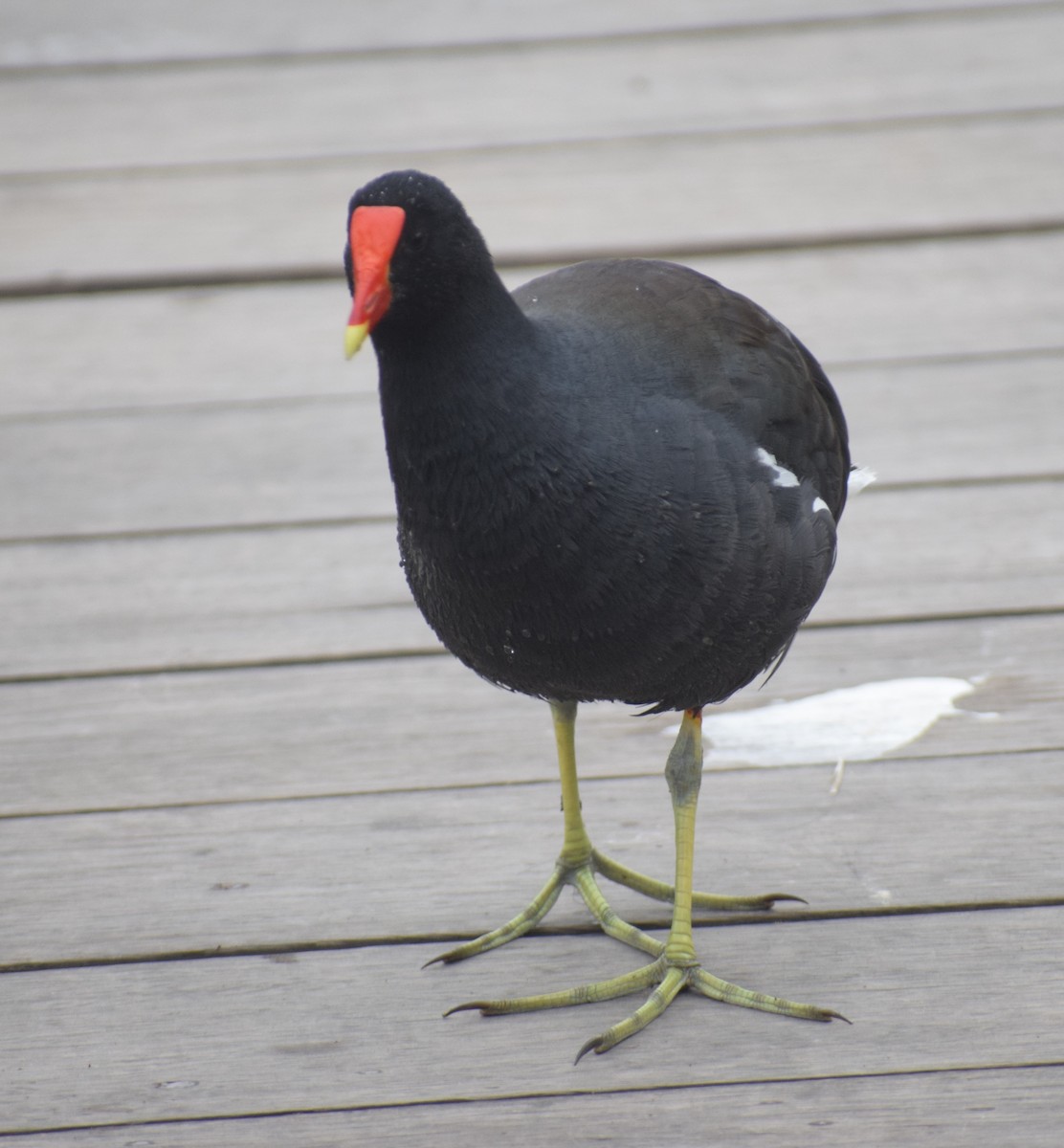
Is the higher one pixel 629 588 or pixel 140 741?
pixel 629 588

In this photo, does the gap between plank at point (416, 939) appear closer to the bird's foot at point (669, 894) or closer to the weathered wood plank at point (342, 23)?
→ the bird's foot at point (669, 894)

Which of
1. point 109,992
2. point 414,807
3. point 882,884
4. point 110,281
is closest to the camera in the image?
point 109,992

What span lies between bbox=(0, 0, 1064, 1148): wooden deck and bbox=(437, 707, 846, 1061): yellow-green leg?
0.03m

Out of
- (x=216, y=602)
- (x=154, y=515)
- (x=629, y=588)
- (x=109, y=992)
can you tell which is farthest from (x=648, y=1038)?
(x=154, y=515)

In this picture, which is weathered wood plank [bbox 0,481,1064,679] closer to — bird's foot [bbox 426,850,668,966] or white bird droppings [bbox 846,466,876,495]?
white bird droppings [bbox 846,466,876,495]

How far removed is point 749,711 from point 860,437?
37.0 inches

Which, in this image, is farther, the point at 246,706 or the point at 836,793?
the point at 246,706

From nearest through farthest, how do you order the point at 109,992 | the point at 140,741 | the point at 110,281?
1. the point at 109,992
2. the point at 140,741
3. the point at 110,281

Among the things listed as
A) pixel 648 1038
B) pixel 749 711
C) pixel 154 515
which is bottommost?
pixel 648 1038

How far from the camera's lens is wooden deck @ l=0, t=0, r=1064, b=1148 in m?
1.83

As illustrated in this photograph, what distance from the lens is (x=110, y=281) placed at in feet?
13.1

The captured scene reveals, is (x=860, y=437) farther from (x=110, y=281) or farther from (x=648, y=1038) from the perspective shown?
(x=110, y=281)

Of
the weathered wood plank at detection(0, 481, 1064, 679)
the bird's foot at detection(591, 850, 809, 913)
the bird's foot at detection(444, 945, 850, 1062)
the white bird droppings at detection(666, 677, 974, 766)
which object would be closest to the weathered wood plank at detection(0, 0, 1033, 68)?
the weathered wood plank at detection(0, 481, 1064, 679)

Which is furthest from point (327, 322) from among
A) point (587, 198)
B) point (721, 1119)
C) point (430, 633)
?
point (721, 1119)
